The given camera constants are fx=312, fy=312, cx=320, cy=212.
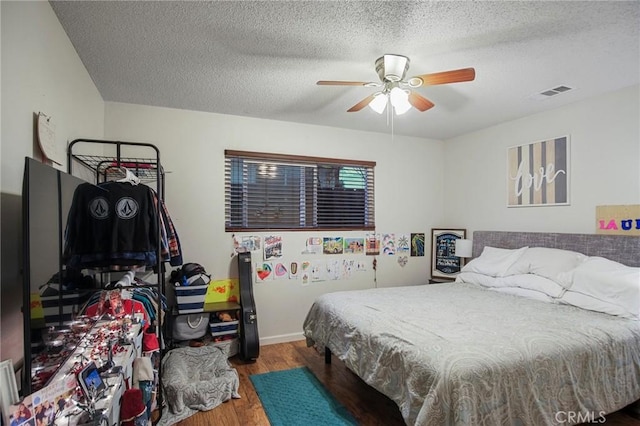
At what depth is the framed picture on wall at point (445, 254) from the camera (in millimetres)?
4078

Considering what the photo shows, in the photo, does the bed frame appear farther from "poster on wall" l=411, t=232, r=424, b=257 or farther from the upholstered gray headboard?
"poster on wall" l=411, t=232, r=424, b=257

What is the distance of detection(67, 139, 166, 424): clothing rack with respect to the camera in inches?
81.0

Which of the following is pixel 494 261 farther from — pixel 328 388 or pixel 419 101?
pixel 328 388

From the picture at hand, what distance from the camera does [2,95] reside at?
1173mm

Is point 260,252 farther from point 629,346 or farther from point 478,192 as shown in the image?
point 629,346

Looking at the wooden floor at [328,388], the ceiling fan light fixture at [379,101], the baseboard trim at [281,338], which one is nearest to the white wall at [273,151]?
the baseboard trim at [281,338]

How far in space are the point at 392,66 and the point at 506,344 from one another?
1.83 metres

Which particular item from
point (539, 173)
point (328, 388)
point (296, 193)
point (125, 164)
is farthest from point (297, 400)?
point (539, 173)

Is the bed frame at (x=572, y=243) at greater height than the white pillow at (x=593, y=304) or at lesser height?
greater

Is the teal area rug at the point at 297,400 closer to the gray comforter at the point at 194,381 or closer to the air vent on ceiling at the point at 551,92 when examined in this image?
the gray comforter at the point at 194,381

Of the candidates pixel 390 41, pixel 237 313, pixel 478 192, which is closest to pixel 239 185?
pixel 237 313

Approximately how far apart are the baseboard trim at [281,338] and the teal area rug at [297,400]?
0.67 meters

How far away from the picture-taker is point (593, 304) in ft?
7.66

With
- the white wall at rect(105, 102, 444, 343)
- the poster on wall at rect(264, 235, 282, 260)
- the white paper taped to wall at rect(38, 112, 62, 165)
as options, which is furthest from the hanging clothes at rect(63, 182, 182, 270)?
the poster on wall at rect(264, 235, 282, 260)
